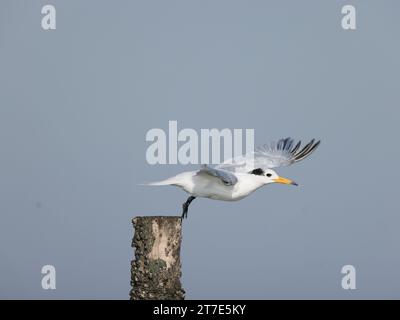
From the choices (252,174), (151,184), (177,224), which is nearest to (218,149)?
(252,174)

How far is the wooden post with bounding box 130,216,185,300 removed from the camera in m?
13.6

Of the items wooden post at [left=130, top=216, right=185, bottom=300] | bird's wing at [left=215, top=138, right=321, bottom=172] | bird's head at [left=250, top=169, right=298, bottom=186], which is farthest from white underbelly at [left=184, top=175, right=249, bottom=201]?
wooden post at [left=130, top=216, right=185, bottom=300]

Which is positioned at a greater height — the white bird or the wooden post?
the white bird

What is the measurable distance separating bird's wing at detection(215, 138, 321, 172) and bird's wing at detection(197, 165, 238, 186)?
96.5 inches

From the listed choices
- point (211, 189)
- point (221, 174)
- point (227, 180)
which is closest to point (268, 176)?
point (211, 189)

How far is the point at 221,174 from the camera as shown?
15680 millimetres

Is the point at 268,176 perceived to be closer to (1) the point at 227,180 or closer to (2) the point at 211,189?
(2) the point at 211,189

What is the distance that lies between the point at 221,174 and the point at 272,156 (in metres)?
4.28

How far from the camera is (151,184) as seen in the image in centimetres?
1645

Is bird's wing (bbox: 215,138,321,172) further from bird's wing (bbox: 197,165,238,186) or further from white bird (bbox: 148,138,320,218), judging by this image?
bird's wing (bbox: 197,165,238,186)

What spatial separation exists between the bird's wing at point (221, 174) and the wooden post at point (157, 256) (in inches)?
74.2

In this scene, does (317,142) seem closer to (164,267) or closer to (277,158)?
(277,158)

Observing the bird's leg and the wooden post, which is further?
the bird's leg
